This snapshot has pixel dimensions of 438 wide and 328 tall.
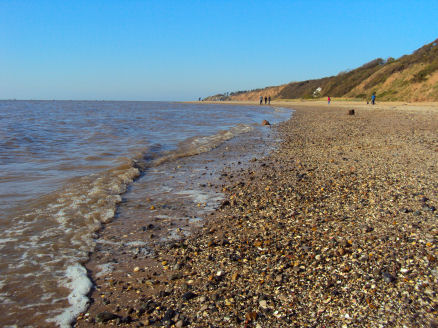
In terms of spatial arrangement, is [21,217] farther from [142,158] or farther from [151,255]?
[142,158]

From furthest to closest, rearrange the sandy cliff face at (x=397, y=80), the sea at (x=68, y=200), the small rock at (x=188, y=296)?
the sandy cliff face at (x=397, y=80) < the sea at (x=68, y=200) < the small rock at (x=188, y=296)

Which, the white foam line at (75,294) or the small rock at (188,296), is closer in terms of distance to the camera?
the white foam line at (75,294)

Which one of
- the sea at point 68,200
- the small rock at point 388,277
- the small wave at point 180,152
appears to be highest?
the small rock at point 388,277

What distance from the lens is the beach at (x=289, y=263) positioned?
108 inches

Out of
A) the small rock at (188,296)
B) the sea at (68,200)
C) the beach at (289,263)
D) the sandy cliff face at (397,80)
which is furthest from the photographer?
the sandy cliff face at (397,80)

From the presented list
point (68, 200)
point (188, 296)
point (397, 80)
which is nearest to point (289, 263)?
point (188, 296)

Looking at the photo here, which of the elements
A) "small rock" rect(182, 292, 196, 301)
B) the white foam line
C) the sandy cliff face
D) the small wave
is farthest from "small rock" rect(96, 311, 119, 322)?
the sandy cliff face

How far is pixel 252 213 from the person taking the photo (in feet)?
16.9

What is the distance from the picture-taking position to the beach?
2.73 m

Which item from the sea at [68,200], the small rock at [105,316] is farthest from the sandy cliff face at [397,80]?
the small rock at [105,316]

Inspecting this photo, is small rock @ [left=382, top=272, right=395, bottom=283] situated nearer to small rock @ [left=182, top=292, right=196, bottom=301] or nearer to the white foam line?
small rock @ [left=182, top=292, right=196, bottom=301]

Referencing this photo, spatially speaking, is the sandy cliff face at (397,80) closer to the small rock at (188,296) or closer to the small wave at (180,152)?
the small wave at (180,152)

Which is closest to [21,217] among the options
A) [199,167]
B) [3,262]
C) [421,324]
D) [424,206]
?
[3,262]

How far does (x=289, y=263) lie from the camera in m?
3.50
